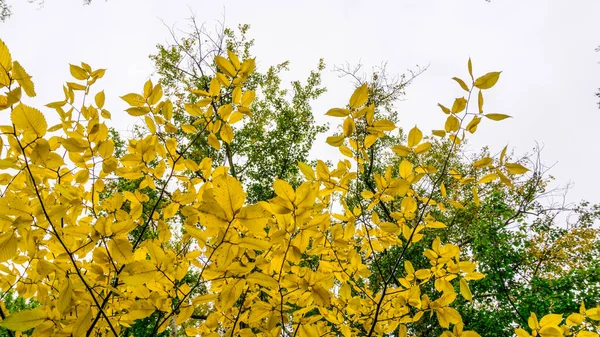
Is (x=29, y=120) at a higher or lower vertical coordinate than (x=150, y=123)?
lower

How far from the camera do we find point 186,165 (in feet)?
4.70

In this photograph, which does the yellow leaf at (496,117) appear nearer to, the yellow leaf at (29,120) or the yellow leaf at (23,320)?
the yellow leaf at (29,120)

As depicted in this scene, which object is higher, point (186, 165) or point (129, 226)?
point (186, 165)

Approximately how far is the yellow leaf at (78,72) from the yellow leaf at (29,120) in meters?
0.44

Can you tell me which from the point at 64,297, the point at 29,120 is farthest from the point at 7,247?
the point at 29,120

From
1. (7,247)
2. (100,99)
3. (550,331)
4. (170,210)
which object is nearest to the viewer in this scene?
(7,247)

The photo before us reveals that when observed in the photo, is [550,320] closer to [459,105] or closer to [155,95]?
[459,105]

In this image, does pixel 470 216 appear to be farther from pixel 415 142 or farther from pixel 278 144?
pixel 415 142

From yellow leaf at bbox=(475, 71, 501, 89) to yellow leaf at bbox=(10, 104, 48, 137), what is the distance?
4.16 ft

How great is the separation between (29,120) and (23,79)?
102 mm

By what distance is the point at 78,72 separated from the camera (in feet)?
3.98

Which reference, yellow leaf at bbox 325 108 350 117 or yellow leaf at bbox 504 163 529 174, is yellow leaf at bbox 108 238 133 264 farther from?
yellow leaf at bbox 504 163 529 174

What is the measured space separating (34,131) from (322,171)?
0.87 meters

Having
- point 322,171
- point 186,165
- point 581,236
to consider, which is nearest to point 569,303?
point 581,236
